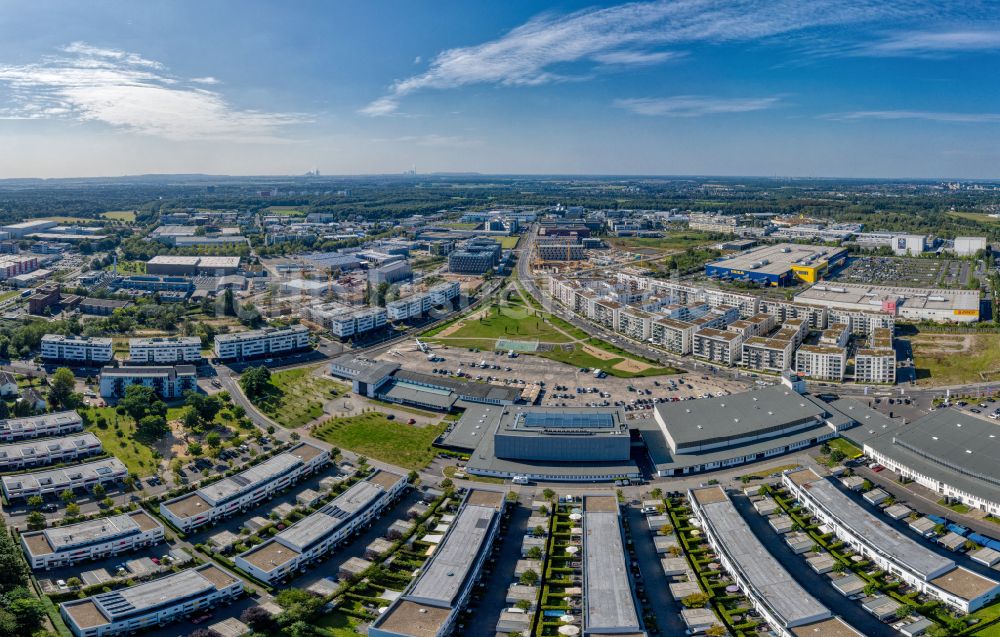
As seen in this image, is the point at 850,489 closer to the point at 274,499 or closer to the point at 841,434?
the point at 841,434

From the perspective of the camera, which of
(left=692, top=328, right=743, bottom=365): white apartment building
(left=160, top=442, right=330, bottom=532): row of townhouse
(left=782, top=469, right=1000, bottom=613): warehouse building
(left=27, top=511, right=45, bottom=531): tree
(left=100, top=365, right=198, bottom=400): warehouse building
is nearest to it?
(left=782, top=469, right=1000, bottom=613): warehouse building

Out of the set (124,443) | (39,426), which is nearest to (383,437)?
(124,443)

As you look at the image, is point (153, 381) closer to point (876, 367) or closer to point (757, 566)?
point (757, 566)

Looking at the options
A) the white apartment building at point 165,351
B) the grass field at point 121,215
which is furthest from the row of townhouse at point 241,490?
the grass field at point 121,215

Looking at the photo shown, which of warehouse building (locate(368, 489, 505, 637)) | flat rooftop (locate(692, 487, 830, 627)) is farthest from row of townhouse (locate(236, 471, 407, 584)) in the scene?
flat rooftop (locate(692, 487, 830, 627))

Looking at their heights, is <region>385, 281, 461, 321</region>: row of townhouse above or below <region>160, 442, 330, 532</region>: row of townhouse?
above

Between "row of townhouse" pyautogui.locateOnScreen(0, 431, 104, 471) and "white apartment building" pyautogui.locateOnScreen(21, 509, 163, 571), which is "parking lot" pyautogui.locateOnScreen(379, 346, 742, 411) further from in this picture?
"white apartment building" pyautogui.locateOnScreen(21, 509, 163, 571)

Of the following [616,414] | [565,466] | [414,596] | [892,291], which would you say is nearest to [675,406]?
[616,414]

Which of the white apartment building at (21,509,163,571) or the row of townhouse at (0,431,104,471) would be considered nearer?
the white apartment building at (21,509,163,571)
